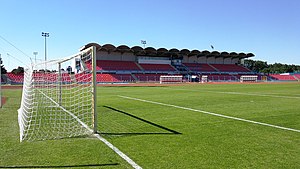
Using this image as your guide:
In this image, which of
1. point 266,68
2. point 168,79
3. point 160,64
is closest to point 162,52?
point 160,64

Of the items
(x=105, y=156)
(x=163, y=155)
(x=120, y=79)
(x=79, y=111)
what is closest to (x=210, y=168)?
(x=163, y=155)

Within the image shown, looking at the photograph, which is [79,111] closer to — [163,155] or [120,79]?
[163,155]

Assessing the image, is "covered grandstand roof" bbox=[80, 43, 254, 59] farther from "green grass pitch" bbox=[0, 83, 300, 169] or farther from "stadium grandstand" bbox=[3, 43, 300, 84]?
"green grass pitch" bbox=[0, 83, 300, 169]

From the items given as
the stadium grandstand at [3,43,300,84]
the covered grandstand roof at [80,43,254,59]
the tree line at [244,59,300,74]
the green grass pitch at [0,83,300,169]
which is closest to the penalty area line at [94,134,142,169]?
the green grass pitch at [0,83,300,169]

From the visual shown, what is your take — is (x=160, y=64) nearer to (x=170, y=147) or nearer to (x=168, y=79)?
(x=168, y=79)

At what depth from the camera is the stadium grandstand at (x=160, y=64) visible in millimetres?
56656

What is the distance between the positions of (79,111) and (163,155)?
6017 mm

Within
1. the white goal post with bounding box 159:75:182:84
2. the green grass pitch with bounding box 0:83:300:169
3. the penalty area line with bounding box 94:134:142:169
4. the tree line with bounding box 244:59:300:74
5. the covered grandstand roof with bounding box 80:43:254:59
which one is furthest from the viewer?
the tree line with bounding box 244:59:300:74

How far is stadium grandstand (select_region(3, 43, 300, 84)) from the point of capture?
2231 inches

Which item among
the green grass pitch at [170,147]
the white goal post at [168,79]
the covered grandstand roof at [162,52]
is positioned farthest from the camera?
the covered grandstand roof at [162,52]

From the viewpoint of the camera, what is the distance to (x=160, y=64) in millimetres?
67875

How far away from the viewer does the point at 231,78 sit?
220 feet

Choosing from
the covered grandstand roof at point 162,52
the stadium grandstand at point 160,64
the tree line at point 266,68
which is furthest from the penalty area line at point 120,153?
the tree line at point 266,68

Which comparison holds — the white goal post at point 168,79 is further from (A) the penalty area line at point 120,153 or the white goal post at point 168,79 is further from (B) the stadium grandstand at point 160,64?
A: (A) the penalty area line at point 120,153
